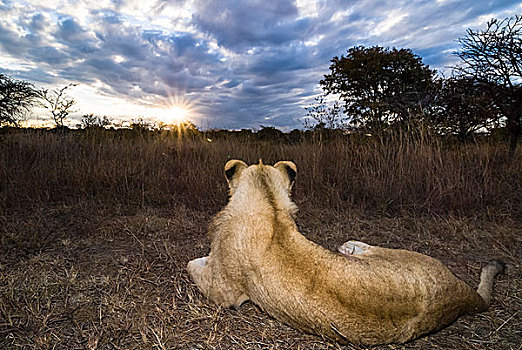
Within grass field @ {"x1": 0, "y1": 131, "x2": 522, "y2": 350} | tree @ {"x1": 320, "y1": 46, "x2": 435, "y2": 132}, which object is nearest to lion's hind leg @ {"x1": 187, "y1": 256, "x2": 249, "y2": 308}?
grass field @ {"x1": 0, "y1": 131, "x2": 522, "y2": 350}

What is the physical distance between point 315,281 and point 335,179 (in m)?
4.72

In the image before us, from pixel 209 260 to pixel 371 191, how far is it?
158 inches

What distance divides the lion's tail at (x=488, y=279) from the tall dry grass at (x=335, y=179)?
2307 mm

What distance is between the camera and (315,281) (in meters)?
1.87

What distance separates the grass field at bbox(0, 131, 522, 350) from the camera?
226 centimetres

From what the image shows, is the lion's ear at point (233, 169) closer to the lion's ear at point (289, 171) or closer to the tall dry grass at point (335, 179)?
the lion's ear at point (289, 171)

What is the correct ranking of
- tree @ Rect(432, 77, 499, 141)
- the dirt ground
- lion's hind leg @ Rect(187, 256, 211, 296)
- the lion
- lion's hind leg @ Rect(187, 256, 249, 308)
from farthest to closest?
tree @ Rect(432, 77, 499, 141), lion's hind leg @ Rect(187, 256, 211, 296), lion's hind leg @ Rect(187, 256, 249, 308), the dirt ground, the lion

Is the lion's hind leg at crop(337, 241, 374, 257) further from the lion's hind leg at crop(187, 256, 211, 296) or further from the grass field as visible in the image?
the lion's hind leg at crop(187, 256, 211, 296)

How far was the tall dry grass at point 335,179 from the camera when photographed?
5465 mm

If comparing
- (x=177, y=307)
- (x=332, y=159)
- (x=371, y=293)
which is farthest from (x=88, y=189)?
(x=371, y=293)

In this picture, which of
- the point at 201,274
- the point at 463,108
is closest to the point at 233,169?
the point at 201,274

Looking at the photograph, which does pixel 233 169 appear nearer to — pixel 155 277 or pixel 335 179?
pixel 155 277

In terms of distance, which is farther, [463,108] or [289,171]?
[463,108]

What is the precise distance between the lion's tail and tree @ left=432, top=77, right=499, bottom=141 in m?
5.70
